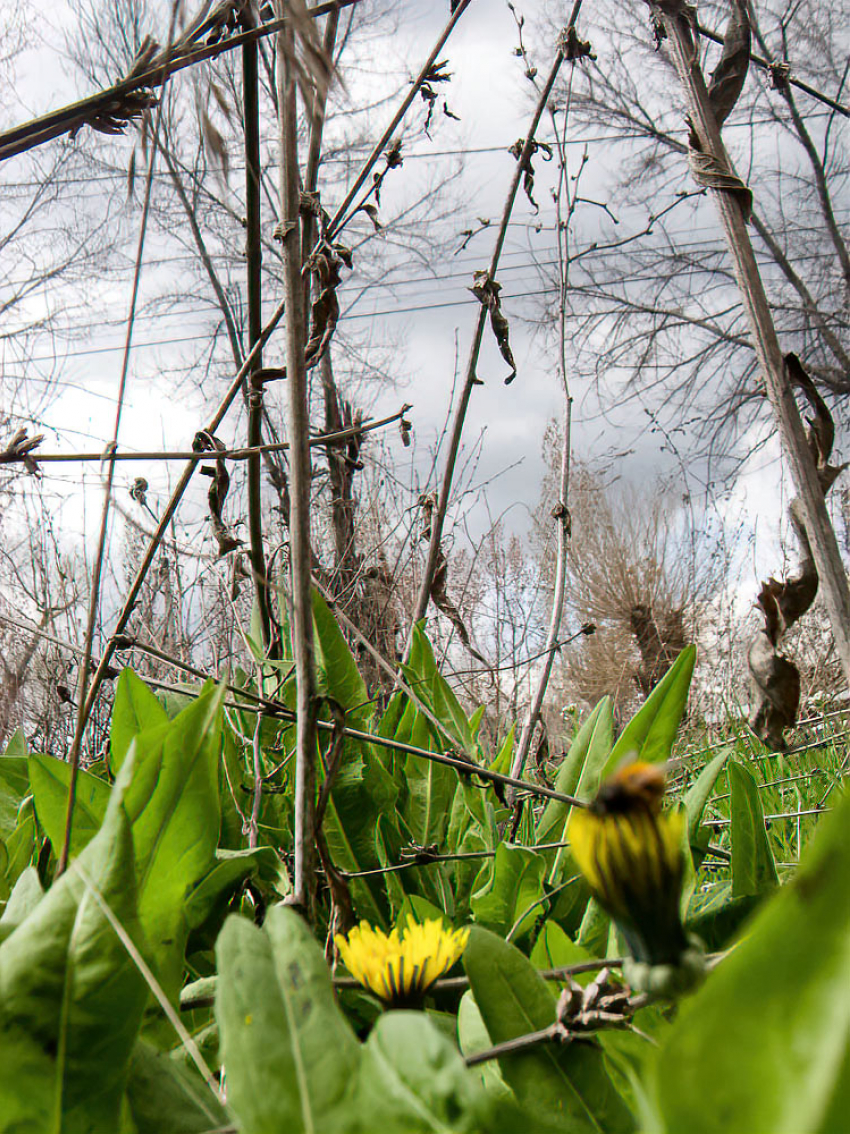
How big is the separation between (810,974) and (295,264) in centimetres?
37

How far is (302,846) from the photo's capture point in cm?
35

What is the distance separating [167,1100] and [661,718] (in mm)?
369

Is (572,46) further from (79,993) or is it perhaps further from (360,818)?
(79,993)

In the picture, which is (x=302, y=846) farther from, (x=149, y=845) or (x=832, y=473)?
(x=832, y=473)

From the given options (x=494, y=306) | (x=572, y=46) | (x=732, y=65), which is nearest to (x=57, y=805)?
(x=494, y=306)

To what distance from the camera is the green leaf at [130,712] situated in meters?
0.55

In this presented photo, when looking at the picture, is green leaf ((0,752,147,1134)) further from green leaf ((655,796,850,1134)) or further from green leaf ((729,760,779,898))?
green leaf ((729,760,779,898))

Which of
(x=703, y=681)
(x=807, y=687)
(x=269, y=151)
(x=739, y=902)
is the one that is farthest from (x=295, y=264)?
(x=269, y=151)

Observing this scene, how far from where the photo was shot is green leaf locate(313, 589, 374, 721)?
2.17 ft

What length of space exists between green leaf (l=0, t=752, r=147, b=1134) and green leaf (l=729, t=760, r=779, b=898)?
0.33 metres

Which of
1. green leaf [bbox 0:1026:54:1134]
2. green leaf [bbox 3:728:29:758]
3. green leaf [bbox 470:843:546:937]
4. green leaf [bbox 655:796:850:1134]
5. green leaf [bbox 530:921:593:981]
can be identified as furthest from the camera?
green leaf [bbox 3:728:29:758]

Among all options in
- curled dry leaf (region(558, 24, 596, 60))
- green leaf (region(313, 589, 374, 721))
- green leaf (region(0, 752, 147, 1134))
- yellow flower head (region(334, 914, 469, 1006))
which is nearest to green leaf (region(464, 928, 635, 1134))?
yellow flower head (region(334, 914, 469, 1006))

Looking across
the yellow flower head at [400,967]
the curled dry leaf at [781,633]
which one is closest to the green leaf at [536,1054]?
the yellow flower head at [400,967]

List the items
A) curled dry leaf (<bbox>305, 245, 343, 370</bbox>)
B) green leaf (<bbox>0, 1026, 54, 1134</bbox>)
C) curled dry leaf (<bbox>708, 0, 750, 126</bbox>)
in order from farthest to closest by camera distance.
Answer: curled dry leaf (<bbox>708, 0, 750, 126</bbox>) → curled dry leaf (<bbox>305, 245, 343, 370</bbox>) → green leaf (<bbox>0, 1026, 54, 1134</bbox>)
